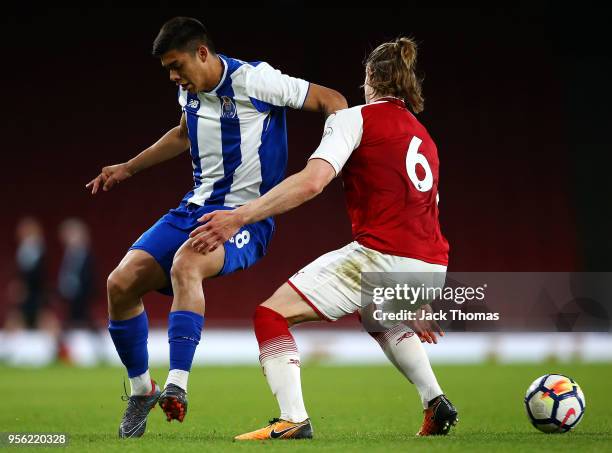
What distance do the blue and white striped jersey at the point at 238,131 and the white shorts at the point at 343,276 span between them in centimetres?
73

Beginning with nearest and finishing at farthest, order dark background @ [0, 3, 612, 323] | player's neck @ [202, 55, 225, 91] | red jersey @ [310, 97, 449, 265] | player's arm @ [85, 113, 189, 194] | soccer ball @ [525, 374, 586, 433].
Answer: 1. red jersey @ [310, 97, 449, 265]
2. soccer ball @ [525, 374, 586, 433]
3. player's neck @ [202, 55, 225, 91]
4. player's arm @ [85, 113, 189, 194]
5. dark background @ [0, 3, 612, 323]

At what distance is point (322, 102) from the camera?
15.5ft

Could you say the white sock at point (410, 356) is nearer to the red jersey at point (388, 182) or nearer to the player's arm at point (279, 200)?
the red jersey at point (388, 182)

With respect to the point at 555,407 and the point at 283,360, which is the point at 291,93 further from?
the point at 555,407

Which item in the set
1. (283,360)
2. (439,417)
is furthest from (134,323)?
(439,417)

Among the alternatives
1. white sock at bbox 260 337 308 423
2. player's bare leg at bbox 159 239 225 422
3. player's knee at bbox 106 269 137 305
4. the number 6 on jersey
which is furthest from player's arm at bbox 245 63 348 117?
white sock at bbox 260 337 308 423

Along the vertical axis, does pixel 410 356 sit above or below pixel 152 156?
below

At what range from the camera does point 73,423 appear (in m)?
5.62

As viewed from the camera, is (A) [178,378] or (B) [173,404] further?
(A) [178,378]

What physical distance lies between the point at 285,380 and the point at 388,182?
3.18 feet

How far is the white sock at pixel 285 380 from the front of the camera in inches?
165

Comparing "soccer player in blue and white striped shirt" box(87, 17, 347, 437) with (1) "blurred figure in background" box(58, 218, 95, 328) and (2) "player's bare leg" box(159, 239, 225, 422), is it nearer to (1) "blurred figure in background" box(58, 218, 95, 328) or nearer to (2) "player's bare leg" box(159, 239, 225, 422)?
(2) "player's bare leg" box(159, 239, 225, 422)

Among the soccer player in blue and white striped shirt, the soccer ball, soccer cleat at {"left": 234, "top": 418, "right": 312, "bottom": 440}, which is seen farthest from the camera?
the soccer player in blue and white striped shirt

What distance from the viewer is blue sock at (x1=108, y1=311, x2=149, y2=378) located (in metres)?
4.82
